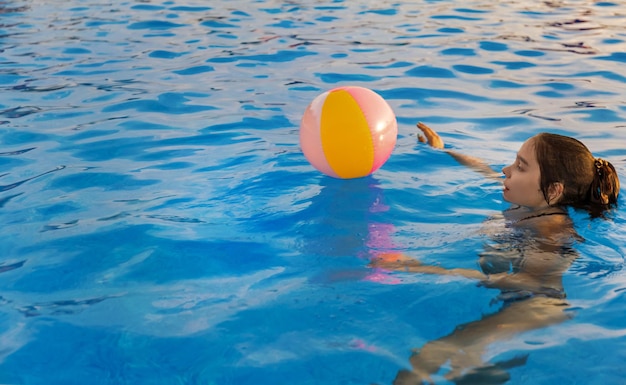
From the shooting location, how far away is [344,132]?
4.84 meters

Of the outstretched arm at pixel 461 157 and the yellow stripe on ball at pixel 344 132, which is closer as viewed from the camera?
the yellow stripe on ball at pixel 344 132

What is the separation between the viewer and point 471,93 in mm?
8414

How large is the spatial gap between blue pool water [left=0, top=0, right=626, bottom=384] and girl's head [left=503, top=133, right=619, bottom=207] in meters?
0.23

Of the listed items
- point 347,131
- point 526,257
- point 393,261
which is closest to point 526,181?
point 526,257

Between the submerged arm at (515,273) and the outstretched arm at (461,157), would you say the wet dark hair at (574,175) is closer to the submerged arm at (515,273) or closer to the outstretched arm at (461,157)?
the submerged arm at (515,273)

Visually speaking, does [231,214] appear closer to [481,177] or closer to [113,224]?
[113,224]

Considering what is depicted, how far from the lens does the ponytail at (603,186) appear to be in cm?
452

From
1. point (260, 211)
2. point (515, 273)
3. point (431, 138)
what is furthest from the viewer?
point (431, 138)

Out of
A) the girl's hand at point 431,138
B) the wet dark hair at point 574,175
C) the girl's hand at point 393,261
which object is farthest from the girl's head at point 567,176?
the girl's hand at point 431,138

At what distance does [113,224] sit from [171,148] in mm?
1692

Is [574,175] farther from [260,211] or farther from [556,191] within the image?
[260,211]

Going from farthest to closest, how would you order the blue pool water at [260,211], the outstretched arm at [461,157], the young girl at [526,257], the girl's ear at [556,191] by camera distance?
the outstretched arm at [461,157]
the girl's ear at [556,191]
the blue pool water at [260,211]
the young girl at [526,257]

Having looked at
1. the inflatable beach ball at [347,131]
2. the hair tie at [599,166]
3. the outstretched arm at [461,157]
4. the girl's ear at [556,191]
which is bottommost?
the outstretched arm at [461,157]

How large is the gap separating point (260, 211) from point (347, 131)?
78 centimetres
